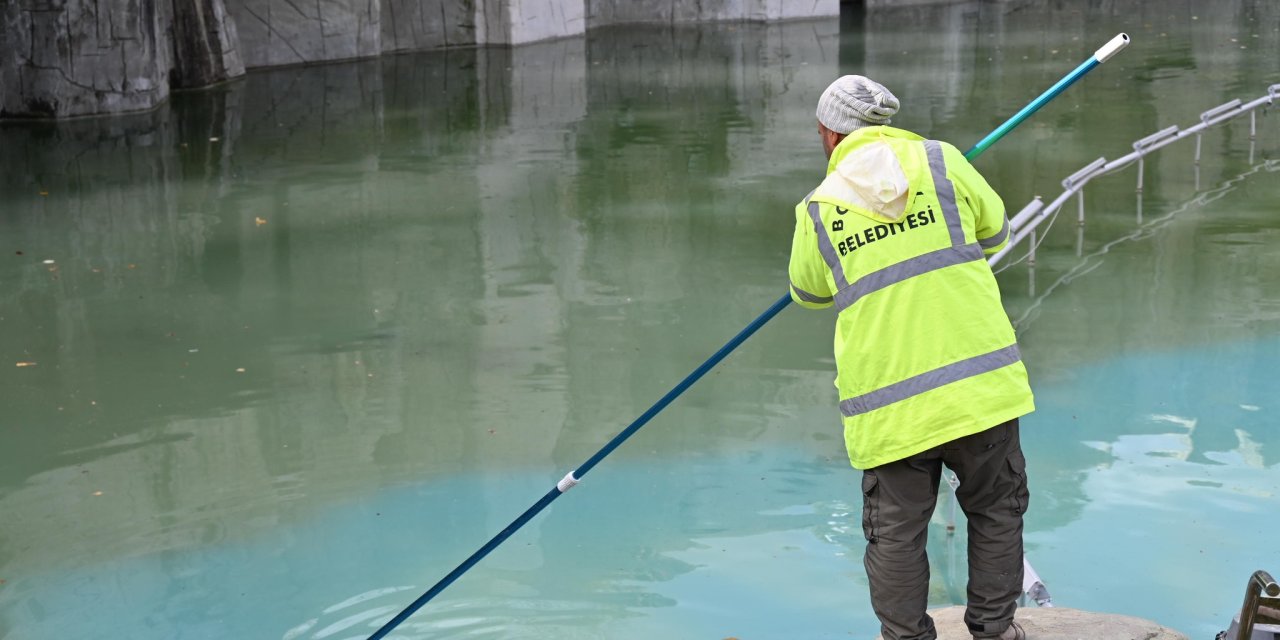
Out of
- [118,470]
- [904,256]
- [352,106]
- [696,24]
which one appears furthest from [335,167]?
[696,24]

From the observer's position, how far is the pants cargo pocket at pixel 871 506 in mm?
3240

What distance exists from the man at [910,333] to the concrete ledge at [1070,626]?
1.20ft

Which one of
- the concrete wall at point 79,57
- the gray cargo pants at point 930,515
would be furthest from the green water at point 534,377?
the gray cargo pants at point 930,515

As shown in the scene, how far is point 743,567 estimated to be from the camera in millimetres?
4625

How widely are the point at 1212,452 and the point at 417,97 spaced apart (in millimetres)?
10148

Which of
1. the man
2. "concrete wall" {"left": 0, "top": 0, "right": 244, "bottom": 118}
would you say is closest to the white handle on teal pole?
the man

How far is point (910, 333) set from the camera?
3111 millimetres

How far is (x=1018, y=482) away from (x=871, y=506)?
1.12 ft

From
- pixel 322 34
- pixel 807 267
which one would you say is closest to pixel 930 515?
pixel 807 267

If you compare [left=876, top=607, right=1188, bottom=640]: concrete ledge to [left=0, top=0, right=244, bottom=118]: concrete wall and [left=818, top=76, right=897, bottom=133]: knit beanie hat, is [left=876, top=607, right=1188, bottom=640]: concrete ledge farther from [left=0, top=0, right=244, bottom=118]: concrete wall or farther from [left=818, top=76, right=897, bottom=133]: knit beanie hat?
[left=0, top=0, right=244, bottom=118]: concrete wall

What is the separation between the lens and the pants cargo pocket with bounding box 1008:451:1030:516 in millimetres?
3242

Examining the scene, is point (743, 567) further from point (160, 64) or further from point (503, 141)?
point (160, 64)

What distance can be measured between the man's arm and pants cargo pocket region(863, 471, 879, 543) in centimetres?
43

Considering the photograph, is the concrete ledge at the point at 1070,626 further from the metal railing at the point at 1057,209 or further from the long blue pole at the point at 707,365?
the long blue pole at the point at 707,365
